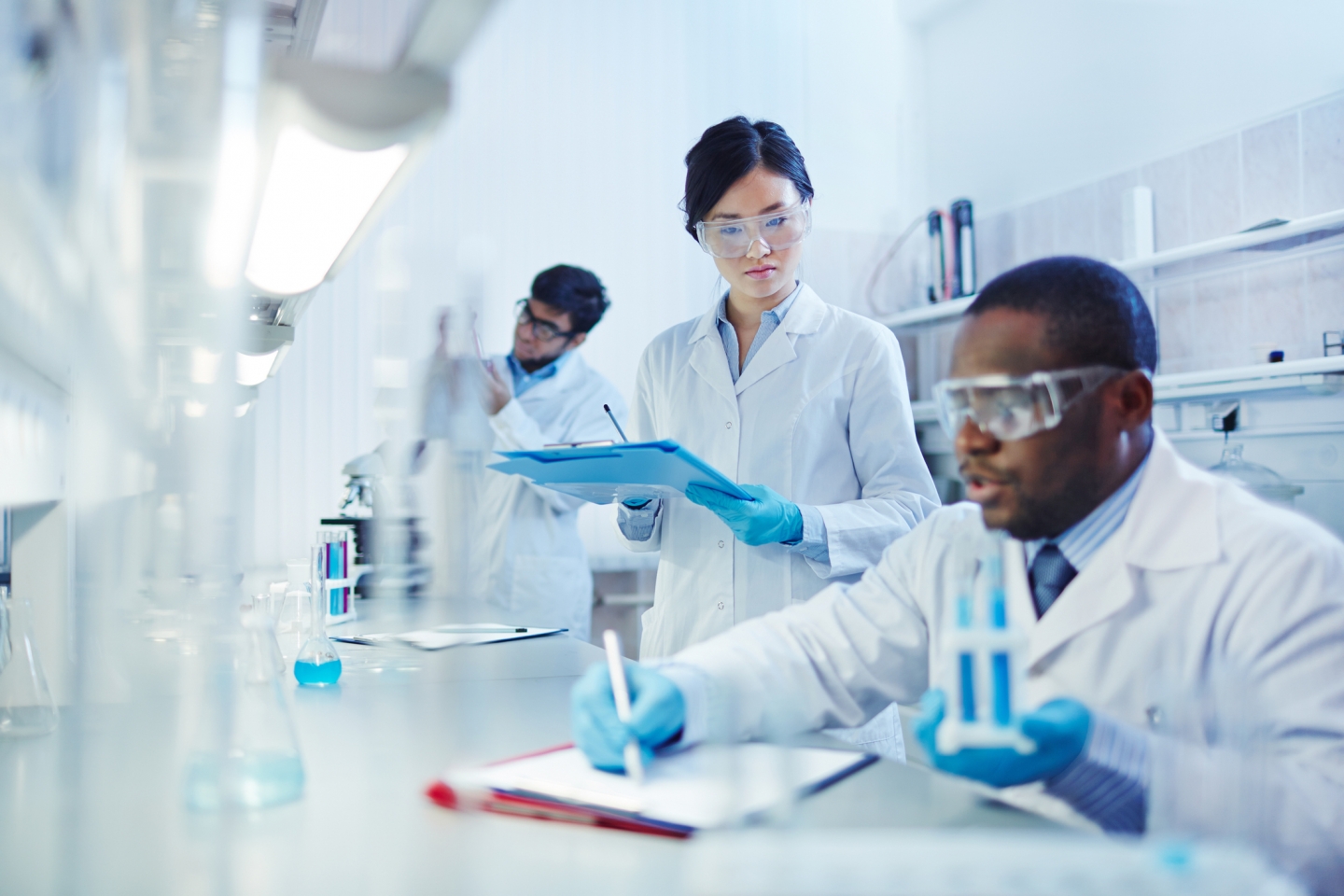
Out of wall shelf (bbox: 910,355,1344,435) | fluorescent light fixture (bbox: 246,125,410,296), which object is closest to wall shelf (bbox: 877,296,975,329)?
wall shelf (bbox: 910,355,1344,435)

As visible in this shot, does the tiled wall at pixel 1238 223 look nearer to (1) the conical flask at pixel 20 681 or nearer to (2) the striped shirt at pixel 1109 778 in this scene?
(2) the striped shirt at pixel 1109 778

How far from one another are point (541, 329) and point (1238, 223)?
1.85 metres

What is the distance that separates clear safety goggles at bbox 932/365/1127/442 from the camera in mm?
984

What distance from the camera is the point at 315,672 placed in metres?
1.45

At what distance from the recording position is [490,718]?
120cm

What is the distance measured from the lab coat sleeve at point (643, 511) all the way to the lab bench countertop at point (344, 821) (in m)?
0.80

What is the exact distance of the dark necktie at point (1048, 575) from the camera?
3.47 ft

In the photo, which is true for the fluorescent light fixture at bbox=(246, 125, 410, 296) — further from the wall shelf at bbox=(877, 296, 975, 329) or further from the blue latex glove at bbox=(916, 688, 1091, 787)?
the wall shelf at bbox=(877, 296, 975, 329)

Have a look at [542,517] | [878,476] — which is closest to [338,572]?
[542,517]

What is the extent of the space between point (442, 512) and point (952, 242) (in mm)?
3147

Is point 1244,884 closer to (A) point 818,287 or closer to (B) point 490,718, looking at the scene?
(B) point 490,718

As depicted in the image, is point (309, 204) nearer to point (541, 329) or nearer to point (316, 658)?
point (316, 658)

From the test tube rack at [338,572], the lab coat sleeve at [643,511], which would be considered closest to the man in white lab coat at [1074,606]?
the lab coat sleeve at [643,511]

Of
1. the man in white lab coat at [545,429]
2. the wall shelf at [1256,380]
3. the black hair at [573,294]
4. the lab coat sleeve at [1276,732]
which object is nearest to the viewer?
the lab coat sleeve at [1276,732]
